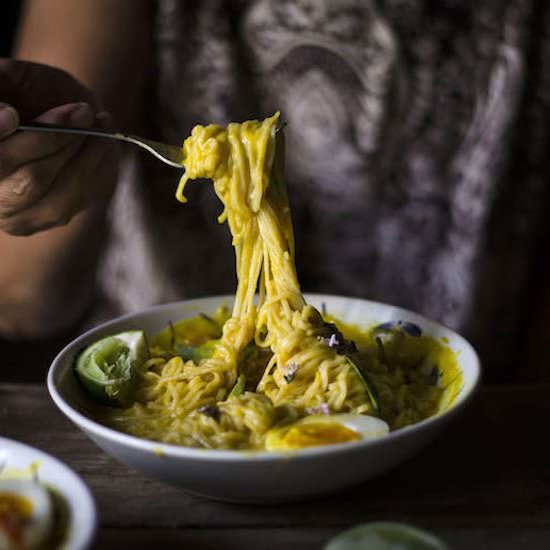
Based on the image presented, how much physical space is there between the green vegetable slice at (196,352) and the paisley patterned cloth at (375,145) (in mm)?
1141

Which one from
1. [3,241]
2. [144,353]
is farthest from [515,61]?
[3,241]

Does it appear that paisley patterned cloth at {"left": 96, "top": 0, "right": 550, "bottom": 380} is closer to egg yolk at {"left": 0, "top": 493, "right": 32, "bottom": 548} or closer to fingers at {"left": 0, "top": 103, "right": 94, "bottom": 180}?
fingers at {"left": 0, "top": 103, "right": 94, "bottom": 180}

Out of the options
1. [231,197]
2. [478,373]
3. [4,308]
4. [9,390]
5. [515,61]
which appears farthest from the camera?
[4,308]

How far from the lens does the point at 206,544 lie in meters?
1.48

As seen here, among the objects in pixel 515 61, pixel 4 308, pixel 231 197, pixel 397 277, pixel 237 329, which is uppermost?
pixel 515 61

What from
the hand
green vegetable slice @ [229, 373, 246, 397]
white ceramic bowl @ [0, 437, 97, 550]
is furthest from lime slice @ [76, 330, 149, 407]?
the hand

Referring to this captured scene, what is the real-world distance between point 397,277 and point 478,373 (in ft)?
4.86

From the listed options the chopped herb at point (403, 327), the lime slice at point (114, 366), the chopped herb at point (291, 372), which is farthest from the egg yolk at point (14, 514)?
the chopped herb at point (403, 327)

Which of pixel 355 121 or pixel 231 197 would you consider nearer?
pixel 231 197

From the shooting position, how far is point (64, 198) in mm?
2275

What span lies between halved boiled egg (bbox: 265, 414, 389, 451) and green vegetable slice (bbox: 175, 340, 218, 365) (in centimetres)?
46

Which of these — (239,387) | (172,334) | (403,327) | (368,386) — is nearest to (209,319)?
(172,334)

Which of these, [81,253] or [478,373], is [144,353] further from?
[81,253]

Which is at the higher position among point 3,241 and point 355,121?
point 355,121
